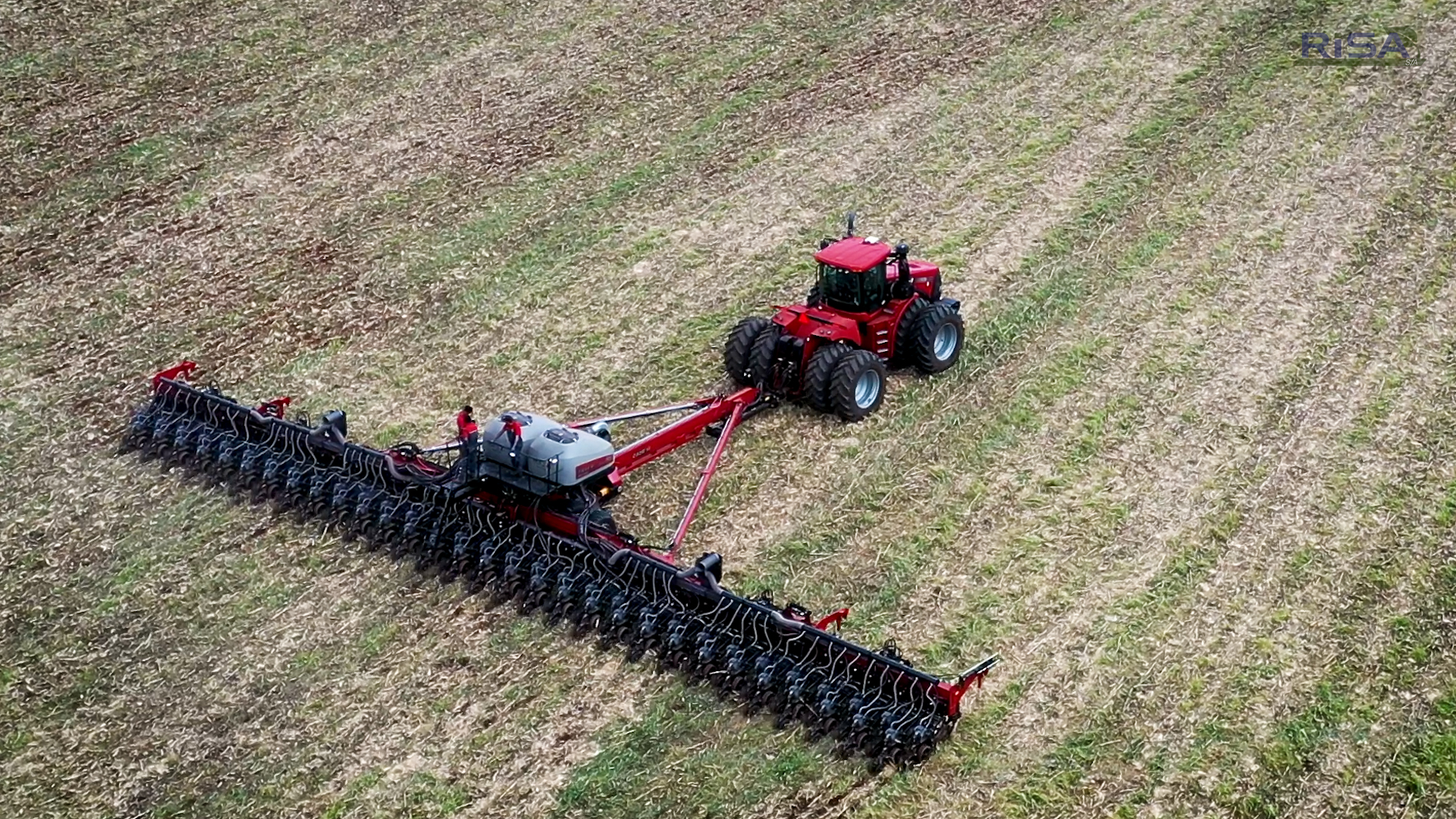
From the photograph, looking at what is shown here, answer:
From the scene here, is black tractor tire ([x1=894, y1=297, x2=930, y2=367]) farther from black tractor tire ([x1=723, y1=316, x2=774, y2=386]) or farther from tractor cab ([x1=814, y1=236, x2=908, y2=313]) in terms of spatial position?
black tractor tire ([x1=723, y1=316, x2=774, y2=386])

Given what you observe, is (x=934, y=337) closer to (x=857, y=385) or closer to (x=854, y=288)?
(x=854, y=288)

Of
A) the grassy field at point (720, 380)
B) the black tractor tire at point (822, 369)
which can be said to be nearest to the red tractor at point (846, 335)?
the black tractor tire at point (822, 369)

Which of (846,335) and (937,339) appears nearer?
(846,335)

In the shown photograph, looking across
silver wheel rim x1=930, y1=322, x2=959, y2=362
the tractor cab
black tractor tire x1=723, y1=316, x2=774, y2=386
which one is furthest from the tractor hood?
silver wheel rim x1=930, y1=322, x2=959, y2=362

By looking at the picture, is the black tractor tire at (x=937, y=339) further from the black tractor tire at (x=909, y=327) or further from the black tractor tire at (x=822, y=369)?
the black tractor tire at (x=822, y=369)

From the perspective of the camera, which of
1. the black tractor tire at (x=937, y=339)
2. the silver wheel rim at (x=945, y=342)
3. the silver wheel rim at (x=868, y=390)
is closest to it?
the silver wheel rim at (x=868, y=390)

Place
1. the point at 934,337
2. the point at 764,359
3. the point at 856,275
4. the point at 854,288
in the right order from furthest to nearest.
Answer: the point at 934,337 < the point at 854,288 < the point at 856,275 < the point at 764,359

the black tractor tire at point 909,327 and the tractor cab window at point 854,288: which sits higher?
the tractor cab window at point 854,288

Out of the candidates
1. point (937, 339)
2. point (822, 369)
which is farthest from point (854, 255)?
point (937, 339)

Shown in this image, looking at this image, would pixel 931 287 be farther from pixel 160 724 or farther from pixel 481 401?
pixel 160 724
